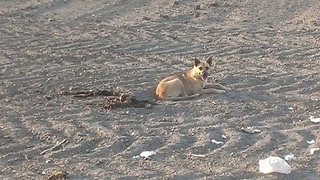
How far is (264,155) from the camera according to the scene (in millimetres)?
6434

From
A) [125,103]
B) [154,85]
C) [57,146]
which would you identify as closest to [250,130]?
[125,103]

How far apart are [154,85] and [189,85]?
50 centimetres

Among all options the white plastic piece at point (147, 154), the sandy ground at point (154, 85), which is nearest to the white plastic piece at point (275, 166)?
the sandy ground at point (154, 85)

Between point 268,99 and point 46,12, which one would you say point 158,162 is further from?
point 46,12

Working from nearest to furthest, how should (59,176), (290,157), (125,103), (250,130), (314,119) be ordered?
(59,176) < (290,157) < (250,130) < (314,119) < (125,103)

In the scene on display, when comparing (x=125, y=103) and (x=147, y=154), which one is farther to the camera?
(x=125, y=103)

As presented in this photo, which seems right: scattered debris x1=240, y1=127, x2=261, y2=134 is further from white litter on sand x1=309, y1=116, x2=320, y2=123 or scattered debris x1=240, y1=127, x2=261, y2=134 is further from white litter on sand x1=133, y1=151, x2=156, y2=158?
white litter on sand x1=133, y1=151, x2=156, y2=158

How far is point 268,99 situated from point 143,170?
275 cm

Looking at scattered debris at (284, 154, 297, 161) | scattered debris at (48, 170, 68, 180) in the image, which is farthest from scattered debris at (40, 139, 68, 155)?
scattered debris at (284, 154, 297, 161)

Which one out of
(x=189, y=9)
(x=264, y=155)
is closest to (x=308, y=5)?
(x=189, y=9)

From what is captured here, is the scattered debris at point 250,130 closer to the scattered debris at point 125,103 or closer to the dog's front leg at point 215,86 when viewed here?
the scattered debris at point 125,103

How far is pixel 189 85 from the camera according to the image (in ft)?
29.5

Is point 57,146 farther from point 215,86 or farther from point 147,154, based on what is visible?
point 215,86

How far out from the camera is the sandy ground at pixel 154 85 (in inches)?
250
